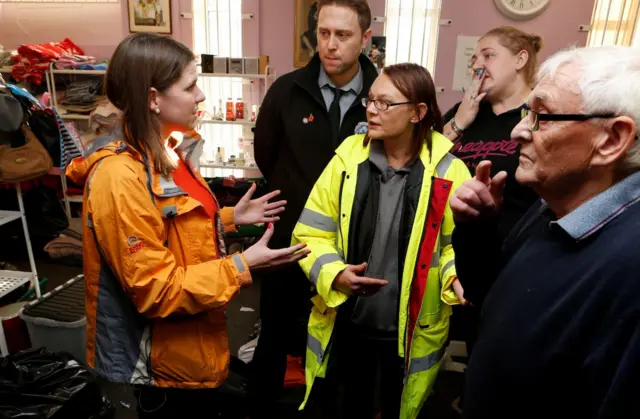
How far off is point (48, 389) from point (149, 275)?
3.78 ft

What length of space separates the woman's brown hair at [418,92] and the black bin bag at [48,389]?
5.48 ft

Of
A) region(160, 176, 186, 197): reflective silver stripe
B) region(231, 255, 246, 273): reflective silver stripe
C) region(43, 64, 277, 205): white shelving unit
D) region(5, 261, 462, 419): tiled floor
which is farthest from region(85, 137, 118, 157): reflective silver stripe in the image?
region(43, 64, 277, 205): white shelving unit

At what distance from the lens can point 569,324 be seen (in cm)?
75

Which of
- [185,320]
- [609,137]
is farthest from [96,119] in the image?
[609,137]

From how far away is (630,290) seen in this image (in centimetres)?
69

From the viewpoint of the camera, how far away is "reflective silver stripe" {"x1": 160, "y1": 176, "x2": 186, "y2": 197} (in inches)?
47.8

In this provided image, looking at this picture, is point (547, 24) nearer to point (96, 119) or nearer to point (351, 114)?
point (351, 114)

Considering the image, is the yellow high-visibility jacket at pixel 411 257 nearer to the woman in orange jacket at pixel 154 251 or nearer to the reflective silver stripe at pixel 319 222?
the reflective silver stripe at pixel 319 222

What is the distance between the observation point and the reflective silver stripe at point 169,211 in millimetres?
1210

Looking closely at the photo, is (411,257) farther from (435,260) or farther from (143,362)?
(143,362)

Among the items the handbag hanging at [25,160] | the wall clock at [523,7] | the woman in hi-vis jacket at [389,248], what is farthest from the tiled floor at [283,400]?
the wall clock at [523,7]

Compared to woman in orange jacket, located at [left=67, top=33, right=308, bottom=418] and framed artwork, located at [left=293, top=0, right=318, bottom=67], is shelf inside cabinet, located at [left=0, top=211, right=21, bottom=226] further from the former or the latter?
framed artwork, located at [left=293, top=0, right=318, bottom=67]

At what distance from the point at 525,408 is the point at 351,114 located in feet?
Result: 4.79

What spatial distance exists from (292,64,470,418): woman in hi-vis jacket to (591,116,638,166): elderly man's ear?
669 millimetres
